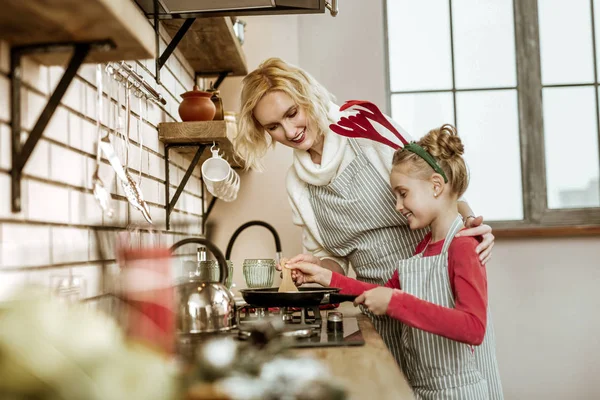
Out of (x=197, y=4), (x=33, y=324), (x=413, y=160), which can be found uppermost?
(x=197, y=4)

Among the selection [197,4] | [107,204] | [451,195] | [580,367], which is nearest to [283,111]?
[197,4]

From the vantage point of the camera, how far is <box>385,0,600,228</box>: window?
10.3 ft

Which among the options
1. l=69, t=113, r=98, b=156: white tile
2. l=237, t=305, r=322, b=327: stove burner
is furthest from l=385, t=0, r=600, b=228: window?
l=69, t=113, r=98, b=156: white tile

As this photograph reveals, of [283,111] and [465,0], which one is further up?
[465,0]

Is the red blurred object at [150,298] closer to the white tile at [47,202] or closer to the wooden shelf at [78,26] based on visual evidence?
the white tile at [47,202]

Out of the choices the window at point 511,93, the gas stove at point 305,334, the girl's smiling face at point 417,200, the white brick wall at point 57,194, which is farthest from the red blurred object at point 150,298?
the window at point 511,93

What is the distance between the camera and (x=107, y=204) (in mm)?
1231

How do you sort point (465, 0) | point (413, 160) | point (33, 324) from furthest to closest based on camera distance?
point (465, 0) → point (413, 160) → point (33, 324)

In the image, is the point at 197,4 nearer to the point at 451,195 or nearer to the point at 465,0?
the point at 451,195

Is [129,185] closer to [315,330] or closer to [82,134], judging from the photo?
[82,134]

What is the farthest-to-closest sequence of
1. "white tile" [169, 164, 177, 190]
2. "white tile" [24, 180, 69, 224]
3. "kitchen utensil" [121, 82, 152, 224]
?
"white tile" [169, 164, 177, 190], "kitchen utensil" [121, 82, 152, 224], "white tile" [24, 180, 69, 224]

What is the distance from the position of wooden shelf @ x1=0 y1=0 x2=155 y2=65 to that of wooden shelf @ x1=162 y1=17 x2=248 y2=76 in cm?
113

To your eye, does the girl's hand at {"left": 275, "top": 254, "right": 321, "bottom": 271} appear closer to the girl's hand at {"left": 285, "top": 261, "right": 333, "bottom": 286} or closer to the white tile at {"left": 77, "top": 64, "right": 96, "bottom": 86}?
the girl's hand at {"left": 285, "top": 261, "right": 333, "bottom": 286}

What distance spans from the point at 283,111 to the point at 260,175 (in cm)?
101
